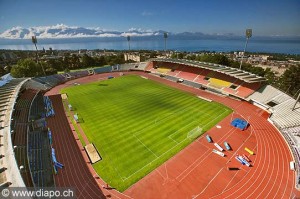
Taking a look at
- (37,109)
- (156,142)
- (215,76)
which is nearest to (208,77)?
(215,76)

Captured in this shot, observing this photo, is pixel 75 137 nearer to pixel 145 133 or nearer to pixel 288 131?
pixel 145 133

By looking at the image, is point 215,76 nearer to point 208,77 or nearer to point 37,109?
point 208,77

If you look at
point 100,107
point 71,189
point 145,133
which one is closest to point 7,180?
point 71,189

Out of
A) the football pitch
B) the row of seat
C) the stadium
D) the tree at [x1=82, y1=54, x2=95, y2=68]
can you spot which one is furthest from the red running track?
the tree at [x1=82, y1=54, x2=95, y2=68]

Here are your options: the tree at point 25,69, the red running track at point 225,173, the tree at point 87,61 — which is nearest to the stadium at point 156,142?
the red running track at point 225,173

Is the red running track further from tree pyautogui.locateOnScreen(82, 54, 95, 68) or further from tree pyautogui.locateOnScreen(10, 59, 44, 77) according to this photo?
tree pyautogui.locateOnScreen(82, 54, 95, 68)

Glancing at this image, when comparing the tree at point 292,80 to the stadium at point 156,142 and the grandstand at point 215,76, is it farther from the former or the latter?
the stadium at point 156,142
